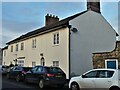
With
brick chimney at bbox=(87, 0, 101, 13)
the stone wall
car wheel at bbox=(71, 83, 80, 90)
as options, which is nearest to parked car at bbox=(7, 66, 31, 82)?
the stone wall

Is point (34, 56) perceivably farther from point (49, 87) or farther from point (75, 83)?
point (75, 83)

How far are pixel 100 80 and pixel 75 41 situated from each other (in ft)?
36.2

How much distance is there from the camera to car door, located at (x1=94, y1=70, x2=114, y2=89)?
34.5 ft

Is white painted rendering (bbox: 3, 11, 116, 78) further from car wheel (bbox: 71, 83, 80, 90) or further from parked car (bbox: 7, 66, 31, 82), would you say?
car wheel (bbox: 71, 83, 80, 90)

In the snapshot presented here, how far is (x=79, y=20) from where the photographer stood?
74.2 ft

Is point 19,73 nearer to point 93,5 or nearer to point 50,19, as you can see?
point 93,5

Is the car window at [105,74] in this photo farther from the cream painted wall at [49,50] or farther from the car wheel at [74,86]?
the cream painted wall at [49,50]

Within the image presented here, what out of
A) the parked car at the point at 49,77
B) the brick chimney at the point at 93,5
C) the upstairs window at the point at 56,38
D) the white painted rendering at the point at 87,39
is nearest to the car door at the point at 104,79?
the parked car at the point at 49,77

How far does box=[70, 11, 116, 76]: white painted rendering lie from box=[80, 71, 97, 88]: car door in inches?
356

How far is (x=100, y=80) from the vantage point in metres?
10.9

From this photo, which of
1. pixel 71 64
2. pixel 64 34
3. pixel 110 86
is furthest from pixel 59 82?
pixel 64 34

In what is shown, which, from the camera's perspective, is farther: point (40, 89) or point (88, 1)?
point (88, 1)

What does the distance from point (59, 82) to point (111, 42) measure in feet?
42.6

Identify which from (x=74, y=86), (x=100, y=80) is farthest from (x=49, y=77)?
(x=100, y=80)
